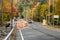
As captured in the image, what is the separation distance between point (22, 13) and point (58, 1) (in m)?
111

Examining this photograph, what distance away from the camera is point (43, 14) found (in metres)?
91.8

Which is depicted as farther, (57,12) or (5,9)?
(5,9)

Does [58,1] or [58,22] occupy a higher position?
[58,1]

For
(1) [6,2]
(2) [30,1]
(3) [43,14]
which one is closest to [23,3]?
(2) [30,1]

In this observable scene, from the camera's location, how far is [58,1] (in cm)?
6556

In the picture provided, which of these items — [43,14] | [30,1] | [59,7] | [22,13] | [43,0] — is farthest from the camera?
[22,13]

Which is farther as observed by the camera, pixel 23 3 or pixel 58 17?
pixel 23 3

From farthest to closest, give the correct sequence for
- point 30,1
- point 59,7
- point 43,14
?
1. point 30,1
2. point 43,14
3. point 59,7

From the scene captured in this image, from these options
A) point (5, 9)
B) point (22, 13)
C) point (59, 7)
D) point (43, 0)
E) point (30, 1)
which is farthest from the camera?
point (22, 13)

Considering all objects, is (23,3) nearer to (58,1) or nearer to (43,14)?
(43,14)

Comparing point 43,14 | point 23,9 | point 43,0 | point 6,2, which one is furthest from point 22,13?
point 6,2

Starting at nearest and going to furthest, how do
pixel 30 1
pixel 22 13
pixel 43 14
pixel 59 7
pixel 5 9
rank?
1. pixel 59 7
2. pixel 5 9
3. pixel 43 14
4. pixel 30 1
5. pixel 22 13

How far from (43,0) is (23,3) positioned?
5414 centimetres

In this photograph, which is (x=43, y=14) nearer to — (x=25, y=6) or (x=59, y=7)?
(x=59, y=7)
